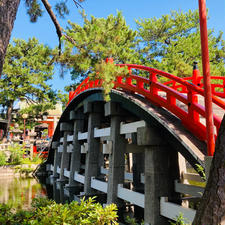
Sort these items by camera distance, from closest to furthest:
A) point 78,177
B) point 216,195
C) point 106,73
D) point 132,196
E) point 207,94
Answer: point 216,195, point 207,94, point 106,73, point 132,196, point 78,177

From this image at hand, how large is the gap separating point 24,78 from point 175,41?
657 inches

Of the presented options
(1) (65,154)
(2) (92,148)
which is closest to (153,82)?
(2) (92,148)

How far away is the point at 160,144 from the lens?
6.84 meters

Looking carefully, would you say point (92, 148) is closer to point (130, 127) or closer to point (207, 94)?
point (130, 127)

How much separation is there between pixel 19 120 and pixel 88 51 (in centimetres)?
2768

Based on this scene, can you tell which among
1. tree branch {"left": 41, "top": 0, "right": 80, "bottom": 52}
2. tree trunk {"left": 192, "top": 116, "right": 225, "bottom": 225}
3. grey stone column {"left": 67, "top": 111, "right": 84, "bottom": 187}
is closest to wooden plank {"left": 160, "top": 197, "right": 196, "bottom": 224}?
tree trunk {"left": 192, "top": 116, "right": 225, "bottom": 225}

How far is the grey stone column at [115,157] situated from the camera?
916cm

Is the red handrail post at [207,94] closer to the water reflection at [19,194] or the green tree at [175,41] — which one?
the water reflection at [19,194]

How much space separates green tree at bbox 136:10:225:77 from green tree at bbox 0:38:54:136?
11.3 metres

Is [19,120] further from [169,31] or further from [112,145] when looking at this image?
[112,145]

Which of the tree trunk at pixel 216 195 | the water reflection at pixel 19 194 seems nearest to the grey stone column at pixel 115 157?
the water reflection at pixel 19 194

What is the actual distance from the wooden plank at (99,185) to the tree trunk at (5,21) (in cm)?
699

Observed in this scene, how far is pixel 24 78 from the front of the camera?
29.7 m

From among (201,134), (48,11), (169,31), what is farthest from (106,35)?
(169,31)
